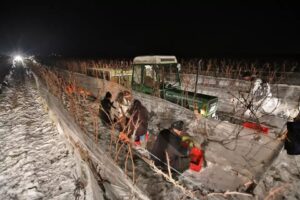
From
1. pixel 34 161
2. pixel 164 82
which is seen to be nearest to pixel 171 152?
pixel 34 161

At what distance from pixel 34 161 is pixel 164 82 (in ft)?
15.3

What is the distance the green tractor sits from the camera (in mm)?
6184

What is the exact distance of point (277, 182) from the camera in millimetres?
3248

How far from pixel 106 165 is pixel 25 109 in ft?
25.1

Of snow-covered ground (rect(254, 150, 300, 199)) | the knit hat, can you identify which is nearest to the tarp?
snow-covered ground (rect(254, 150, 300, 199))

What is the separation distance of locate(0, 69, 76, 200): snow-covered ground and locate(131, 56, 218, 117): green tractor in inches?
136

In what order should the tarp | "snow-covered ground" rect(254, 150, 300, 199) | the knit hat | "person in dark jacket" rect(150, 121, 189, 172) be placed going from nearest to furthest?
"snow-covered ground" rect(254, 150, 300, 199)
the tarp
"person in dark jacket" rect(150, 121, 189, 172)
the knit hat

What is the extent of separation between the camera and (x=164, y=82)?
6824 millimetres

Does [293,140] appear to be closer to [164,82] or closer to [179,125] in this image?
[179,125]

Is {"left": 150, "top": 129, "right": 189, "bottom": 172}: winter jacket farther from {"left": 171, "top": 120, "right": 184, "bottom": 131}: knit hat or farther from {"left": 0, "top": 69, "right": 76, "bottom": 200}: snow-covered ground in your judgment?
{"left": 0, "top": 69, "right": 76, "bottom": 200}: snow-covered ground

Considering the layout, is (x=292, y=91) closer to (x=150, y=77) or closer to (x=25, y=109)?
(x=150, y=77)

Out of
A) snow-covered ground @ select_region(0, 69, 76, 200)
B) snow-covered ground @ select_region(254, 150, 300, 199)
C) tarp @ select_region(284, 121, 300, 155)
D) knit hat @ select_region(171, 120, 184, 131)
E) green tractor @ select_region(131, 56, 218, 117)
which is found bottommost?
snow-covered ground @ select_region(0, 69, 76, 200)

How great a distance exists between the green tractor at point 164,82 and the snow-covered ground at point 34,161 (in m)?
3.46

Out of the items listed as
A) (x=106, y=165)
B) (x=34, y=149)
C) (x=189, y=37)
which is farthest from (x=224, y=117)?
(x=189, y=37)
